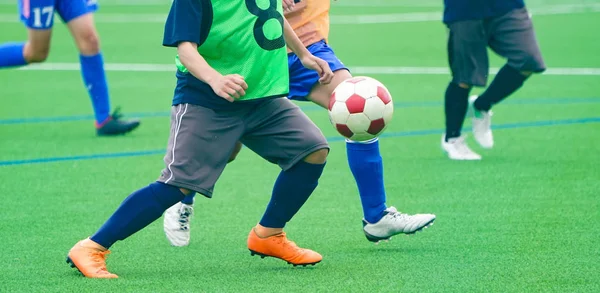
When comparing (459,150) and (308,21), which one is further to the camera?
(459,150)

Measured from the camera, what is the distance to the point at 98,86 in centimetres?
944

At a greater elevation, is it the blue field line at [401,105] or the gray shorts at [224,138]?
the gray shorts at [224,138]

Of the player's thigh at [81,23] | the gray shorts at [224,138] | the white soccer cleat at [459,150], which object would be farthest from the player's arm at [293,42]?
the player's thigh at [81,23]

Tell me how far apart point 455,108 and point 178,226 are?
3160mm

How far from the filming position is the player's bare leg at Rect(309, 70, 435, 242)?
18.2ft

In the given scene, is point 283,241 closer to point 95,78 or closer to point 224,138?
point 224,138

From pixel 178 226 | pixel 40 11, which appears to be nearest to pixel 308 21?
pixel 178 226

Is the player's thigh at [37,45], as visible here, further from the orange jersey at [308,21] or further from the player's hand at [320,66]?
the player's hand at [320,66]

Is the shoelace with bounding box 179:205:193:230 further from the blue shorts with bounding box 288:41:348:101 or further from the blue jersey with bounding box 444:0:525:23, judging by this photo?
the blue jersey with bounding box 444:0:525:23

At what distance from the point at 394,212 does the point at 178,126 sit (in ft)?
4.08

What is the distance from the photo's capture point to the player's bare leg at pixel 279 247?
5.26m

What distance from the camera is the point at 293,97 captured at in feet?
19.1

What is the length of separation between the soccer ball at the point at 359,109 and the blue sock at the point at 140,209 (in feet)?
3.05

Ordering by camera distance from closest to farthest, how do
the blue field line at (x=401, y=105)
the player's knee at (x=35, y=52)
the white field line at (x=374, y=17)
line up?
the player's knee at (x=35, y=52), the blue field line at (x=401, y=105), the white field line at (x=374, y=17)
